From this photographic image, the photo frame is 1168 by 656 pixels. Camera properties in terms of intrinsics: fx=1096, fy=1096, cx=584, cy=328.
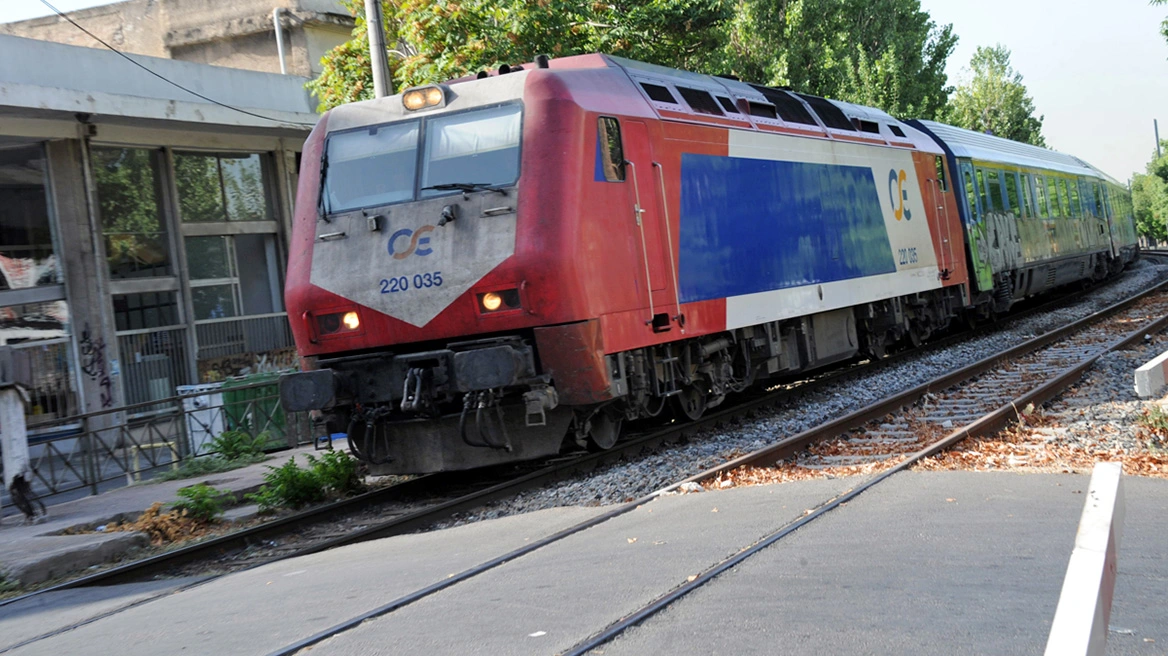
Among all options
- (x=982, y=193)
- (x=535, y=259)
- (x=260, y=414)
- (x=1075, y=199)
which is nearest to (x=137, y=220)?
(x=260, y=414)

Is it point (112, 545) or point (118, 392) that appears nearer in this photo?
point (112, 545)

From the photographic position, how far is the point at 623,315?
357 inches

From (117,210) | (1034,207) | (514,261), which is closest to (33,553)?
(514,261)

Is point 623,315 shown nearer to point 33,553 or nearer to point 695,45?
→ point 33,553

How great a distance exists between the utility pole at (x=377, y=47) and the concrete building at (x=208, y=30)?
13678mm

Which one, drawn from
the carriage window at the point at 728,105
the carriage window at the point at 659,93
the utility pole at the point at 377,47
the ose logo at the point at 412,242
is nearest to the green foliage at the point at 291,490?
the ose logo at the point at 412,242

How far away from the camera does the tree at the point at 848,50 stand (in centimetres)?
3098

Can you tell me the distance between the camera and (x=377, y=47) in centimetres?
1259

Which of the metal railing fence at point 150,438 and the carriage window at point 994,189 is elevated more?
the carriage window at point 994,189

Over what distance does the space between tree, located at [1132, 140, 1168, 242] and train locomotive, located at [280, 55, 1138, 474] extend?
5764 centimetres

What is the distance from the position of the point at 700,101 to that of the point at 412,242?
349 cm

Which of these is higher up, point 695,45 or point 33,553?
point 695,45

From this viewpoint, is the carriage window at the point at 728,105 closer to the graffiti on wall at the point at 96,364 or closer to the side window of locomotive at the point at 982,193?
the side window of locomotive at the point at 982,193

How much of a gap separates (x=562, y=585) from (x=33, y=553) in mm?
4814
